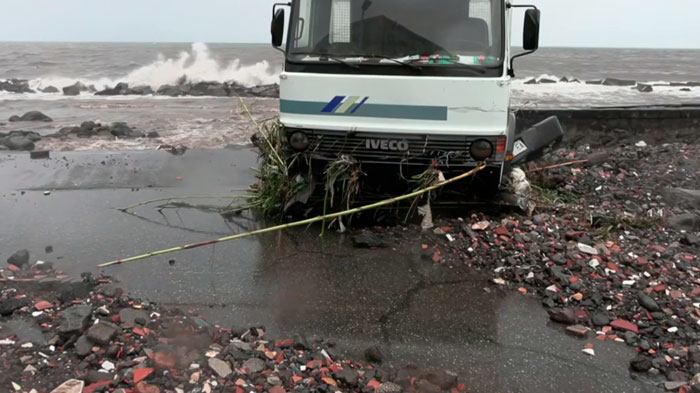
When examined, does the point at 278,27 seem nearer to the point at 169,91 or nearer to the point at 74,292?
the point at 74,292

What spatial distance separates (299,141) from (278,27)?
1325 millimetres

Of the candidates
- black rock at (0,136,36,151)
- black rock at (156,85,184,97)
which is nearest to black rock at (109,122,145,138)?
black rock at (0,136,36,151)

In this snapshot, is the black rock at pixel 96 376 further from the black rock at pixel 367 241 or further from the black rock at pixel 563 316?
the black rock at pixel 563 316

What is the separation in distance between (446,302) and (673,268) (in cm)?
212

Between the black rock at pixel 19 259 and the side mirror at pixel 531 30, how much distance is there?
215 inches

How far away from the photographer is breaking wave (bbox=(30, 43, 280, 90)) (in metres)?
30.1

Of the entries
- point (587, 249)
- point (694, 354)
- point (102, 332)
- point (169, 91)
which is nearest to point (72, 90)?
point (169, 91)

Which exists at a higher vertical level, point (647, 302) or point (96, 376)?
point (647, 302)

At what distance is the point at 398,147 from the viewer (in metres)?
5.60

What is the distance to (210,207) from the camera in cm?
705

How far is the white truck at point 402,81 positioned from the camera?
5.37m

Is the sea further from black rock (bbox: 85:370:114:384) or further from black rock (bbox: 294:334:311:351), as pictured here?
black rock (bbox: 85:370:114:384)

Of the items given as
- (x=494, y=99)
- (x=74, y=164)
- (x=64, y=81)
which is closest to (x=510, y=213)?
(x=494, y=99)

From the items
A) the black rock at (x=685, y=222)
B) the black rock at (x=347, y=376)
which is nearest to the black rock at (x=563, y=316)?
the black rock at (x=347, y=376)
